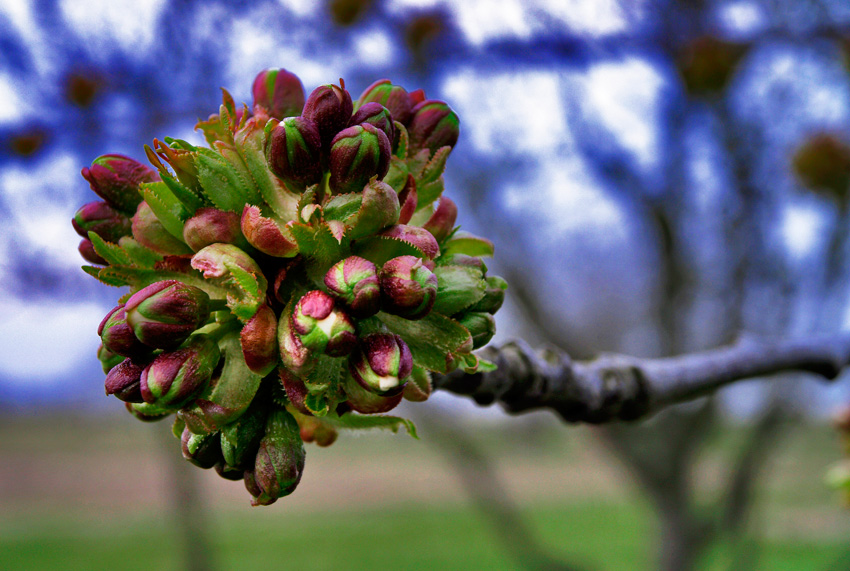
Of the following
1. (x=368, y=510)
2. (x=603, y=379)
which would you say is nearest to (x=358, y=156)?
(x=603, y=379)

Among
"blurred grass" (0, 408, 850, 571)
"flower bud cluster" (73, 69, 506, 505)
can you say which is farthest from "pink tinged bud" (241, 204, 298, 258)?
"blurred grass" (0, 408, 850, 571)

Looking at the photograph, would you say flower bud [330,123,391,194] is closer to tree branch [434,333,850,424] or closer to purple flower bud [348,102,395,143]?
purple flower bud [348,102,395,143]

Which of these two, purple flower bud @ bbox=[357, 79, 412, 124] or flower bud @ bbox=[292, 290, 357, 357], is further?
purple flower bud @ bbox=[357, 79, 412, 124]

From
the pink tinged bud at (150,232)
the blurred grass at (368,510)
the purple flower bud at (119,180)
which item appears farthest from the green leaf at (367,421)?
the blurred grass at (368,510)

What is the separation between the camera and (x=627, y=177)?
14.0ft

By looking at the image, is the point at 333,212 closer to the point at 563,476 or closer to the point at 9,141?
the point at 9,141

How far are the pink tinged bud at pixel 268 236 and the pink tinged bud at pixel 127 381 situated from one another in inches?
9.1

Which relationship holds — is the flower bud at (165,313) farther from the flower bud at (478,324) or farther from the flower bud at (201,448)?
the flower bud at (478,324)

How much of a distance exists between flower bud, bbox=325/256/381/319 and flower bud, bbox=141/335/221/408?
0.69 feet

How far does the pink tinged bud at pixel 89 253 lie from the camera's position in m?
1.04

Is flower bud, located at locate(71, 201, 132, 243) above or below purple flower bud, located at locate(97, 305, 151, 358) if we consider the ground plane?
above

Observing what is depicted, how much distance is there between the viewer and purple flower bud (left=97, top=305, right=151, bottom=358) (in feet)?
2.87

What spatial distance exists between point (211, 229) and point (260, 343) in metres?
0.18

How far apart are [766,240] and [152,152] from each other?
459 centimetres
